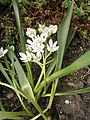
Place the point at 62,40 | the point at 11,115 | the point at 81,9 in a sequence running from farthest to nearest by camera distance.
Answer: the point at 81,9
the point at 62,40
the point at 11,115

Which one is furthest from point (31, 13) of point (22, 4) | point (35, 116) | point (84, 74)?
point (35, 116)

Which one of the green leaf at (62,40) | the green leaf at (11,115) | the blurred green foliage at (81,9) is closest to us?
the green leaf at (11,115)

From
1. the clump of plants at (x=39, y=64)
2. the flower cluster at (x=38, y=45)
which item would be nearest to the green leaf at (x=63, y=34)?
the clump of plants at (x=39, y=64)

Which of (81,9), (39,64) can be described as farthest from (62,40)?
(81,9)

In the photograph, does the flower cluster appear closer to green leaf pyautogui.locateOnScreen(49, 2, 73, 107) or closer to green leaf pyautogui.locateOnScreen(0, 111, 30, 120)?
green leaf pyautogui.locateOnScreen(49, 2, 73, 107)

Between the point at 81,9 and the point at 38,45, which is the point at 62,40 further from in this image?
the point at 81,9

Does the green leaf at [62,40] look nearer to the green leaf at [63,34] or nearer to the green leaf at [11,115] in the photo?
the green leaf at [63,34]

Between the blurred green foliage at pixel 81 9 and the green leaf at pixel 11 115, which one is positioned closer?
the green leaf at pixel 11 115

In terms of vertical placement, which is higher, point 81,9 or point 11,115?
point 81,9

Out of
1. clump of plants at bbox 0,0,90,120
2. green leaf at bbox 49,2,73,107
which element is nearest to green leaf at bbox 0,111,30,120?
clump of plants at bbox 0,0,90,120

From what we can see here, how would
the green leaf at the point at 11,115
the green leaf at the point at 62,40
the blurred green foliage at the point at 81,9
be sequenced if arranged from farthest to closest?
the blurred green foliage at the point at 81,9
the green leaf at the point at 62,40
the green leaf at the point at 11,115

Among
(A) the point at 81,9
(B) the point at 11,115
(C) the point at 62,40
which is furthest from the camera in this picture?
(A) the point at 81,9

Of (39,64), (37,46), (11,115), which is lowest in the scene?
(11,115)
